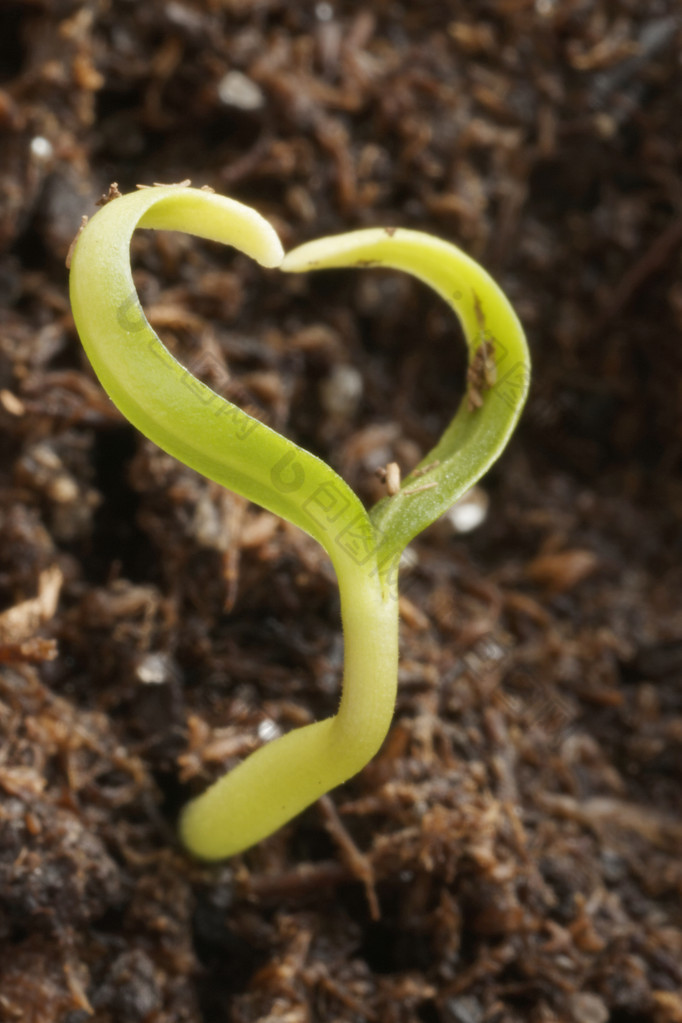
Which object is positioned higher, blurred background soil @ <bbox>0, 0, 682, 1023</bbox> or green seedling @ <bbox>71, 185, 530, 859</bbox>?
green seedling @ <bbox>71, 185, 530, 859</bbox>

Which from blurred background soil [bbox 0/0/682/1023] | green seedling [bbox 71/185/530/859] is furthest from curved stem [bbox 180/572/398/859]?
blurred background soil [bbox 0/0/682/1023]

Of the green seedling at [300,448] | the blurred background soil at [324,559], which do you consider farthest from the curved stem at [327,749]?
the blurred background soil at [324,559]

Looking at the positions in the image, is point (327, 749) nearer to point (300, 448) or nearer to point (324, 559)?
point (300, 448)

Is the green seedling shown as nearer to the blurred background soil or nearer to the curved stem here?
the curved stem

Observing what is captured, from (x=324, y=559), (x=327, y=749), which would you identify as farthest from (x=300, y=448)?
(x=324, y=559)

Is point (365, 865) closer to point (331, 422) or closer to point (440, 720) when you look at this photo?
point (440, 720)
